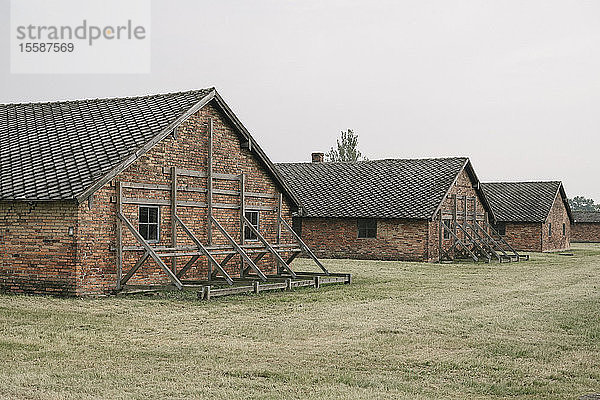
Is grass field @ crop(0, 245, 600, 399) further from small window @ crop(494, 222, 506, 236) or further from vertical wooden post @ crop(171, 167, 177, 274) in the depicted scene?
small window @ crop(494, 222, 506, 236)

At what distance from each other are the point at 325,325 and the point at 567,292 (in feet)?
31.2

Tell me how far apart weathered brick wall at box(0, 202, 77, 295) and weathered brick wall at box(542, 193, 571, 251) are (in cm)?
3589

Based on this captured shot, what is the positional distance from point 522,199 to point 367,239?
18.3 m

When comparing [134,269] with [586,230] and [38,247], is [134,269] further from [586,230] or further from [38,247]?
[586,230]

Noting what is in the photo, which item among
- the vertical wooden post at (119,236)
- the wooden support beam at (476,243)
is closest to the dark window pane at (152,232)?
the vertical wooden post at (119,236)

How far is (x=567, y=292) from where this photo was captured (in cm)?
2106

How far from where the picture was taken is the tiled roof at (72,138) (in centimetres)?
1853

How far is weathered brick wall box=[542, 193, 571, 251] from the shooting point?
162 ft

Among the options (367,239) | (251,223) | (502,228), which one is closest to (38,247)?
(251,223)

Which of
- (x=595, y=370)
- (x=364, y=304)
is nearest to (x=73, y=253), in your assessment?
(x=364, y=304)

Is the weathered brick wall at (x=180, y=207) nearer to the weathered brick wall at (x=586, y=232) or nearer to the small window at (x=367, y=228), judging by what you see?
the small window at (x=367, y=228)

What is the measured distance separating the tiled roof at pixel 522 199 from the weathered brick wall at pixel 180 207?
86.3 feet

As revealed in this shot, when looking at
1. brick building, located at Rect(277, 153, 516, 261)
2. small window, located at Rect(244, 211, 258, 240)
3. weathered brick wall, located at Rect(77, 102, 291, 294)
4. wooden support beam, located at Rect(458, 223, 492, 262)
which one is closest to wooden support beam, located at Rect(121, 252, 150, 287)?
weathered brick wall, located at Rect(77, 102, 291, 294)

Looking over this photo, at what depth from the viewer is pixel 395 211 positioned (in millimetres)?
35219
